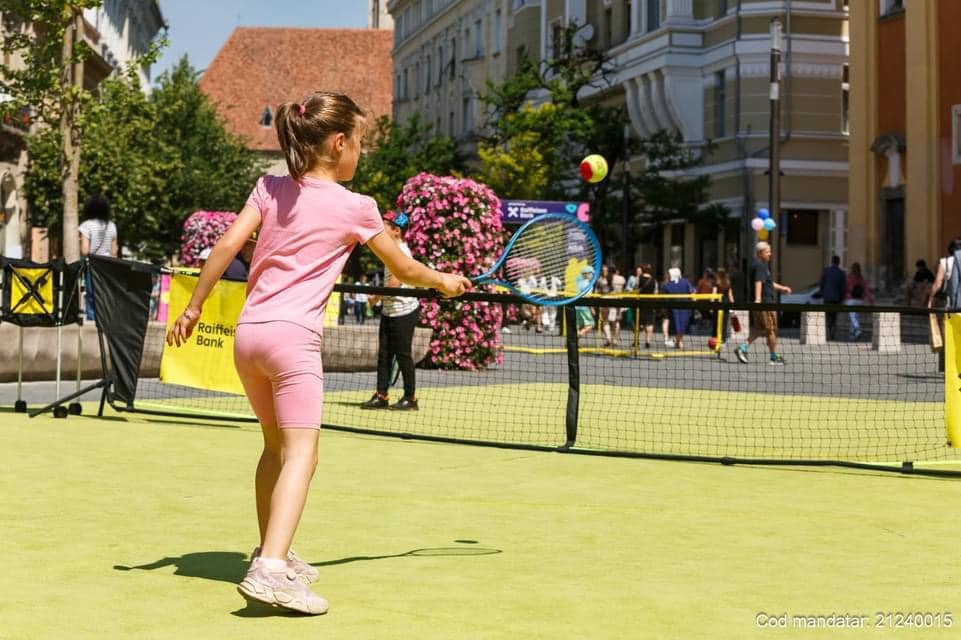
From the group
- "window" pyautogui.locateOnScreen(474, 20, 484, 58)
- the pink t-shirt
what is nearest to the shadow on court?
the pink t-shirt

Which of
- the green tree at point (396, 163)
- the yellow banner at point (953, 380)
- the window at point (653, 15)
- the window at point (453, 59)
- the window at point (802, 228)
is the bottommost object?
the yellow banner at point (953, 380)

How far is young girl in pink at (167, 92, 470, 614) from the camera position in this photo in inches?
228

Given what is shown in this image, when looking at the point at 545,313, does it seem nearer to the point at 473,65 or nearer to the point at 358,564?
the point at 358,564

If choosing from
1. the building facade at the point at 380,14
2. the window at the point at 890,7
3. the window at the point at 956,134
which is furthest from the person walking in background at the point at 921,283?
the building facade at the point at 380,14

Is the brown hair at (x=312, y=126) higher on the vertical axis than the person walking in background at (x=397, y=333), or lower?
higher

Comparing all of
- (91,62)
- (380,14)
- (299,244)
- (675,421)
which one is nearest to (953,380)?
(675,421)

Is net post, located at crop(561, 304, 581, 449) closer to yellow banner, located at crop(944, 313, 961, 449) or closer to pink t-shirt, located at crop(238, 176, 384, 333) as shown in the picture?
yellow banner, located at crop(944, 313, 961, 449)

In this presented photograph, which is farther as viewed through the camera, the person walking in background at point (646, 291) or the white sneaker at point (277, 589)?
the person walking in background at point (646, 291)

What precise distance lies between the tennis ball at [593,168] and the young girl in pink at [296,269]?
3685cm

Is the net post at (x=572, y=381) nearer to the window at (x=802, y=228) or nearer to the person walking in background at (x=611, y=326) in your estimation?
the person walking in background at (x=611, y=326)

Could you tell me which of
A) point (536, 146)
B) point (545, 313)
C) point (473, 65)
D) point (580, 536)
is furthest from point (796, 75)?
point (580, 536)

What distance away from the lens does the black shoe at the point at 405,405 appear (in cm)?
1549

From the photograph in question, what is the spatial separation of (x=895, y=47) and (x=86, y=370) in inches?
964

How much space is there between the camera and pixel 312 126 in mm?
5883
